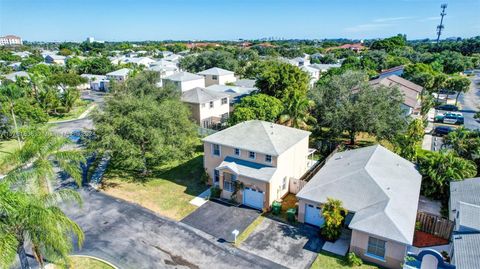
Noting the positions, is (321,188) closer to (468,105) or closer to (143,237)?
(143,237)

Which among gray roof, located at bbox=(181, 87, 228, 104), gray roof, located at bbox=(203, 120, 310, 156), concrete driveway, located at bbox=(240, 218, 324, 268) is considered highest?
gray roof, located at bbox=(181, 87, 228, 104)

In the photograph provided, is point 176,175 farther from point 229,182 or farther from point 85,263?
point 85,263

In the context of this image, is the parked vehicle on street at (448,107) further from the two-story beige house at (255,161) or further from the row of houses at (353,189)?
the two-story beige house at (255,161)

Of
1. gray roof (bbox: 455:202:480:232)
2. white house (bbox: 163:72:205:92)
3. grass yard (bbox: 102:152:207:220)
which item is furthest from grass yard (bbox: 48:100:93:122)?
gray roof (bbox: 455:202:480:232)

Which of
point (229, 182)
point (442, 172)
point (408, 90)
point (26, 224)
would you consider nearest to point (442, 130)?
point (408, 90)

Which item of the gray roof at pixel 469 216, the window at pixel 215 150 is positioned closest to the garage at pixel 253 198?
the window at pixel 215 150

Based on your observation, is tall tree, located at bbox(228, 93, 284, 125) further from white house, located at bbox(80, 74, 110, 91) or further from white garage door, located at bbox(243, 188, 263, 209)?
white house, located at bbox(80, 74, 110, 91)
